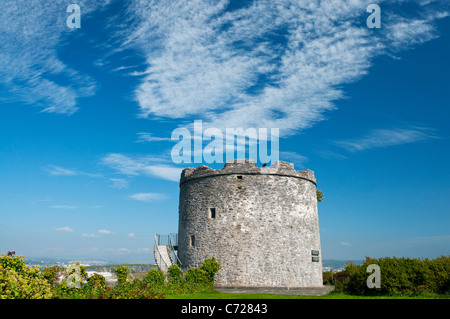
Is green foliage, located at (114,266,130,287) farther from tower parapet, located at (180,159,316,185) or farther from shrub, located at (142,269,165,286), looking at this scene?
tower parapet, located at (180,159,316,185)

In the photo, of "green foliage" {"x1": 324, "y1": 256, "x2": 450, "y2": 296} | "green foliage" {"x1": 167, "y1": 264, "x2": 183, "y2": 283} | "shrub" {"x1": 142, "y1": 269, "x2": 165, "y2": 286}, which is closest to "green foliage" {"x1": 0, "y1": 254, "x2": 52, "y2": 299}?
"shrub" {"x1": 142, "y1": 269, "x2": 165, "y2": 286}

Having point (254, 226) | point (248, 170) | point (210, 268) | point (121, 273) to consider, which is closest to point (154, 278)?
point (121, 273)

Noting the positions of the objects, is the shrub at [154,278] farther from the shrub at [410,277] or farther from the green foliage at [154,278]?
the shrub at [410,277]

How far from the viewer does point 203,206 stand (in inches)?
918

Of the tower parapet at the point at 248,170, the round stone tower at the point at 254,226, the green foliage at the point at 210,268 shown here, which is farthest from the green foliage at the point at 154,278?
the tower parapet at the point at 248,170

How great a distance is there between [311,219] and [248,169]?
5.45 metres

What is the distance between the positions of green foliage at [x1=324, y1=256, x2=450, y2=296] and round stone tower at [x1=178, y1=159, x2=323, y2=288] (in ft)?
16.3

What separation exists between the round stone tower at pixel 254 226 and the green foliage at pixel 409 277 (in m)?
4.98

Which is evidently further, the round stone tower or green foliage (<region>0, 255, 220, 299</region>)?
the round stone tower

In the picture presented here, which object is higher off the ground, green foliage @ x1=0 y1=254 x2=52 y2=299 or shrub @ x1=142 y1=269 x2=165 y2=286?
green foliage @ x1=0 y1=254 x2=52 y2=299

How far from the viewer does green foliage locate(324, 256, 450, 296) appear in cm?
1653

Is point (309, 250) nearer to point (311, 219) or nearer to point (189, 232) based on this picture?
point (311, 219)

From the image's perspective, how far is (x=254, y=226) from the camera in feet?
72.3
